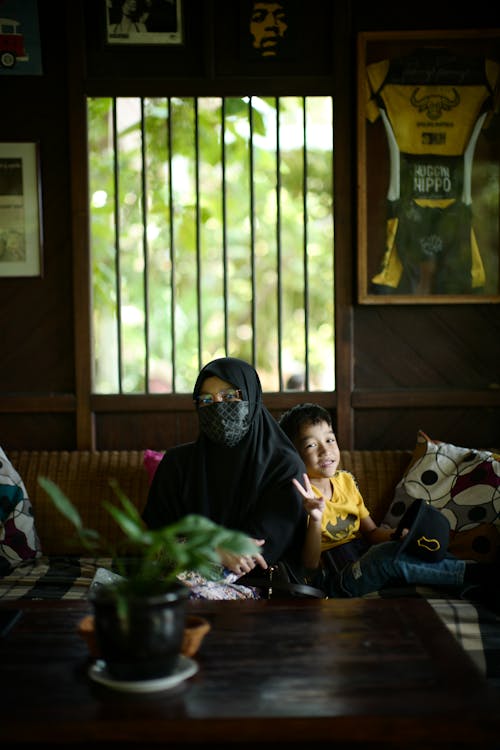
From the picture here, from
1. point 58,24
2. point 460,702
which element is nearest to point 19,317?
point 58,24

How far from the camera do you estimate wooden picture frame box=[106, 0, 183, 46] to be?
10.5 ft

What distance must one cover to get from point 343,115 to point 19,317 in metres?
1.50

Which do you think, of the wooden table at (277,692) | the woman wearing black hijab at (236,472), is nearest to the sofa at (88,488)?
the woman wearing black hijab at (236,472)

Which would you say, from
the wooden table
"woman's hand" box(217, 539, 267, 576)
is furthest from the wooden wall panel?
the wooden table

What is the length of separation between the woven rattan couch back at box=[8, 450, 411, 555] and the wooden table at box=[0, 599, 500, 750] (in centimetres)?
128

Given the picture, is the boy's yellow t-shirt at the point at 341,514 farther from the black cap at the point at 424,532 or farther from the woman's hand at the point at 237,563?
the woman's hand at the point at 237,563

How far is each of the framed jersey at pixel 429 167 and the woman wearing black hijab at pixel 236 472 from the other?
95 cm

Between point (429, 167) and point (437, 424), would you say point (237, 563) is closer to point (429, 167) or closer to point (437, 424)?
point (437, 424)

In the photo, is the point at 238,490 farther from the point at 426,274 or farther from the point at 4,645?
the point at 426,274

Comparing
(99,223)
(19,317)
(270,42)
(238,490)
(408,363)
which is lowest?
(238,490)

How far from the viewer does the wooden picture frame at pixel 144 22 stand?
10.5ft

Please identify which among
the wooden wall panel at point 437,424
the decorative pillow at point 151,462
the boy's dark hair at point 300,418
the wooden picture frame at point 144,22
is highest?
the wooden picture frame at point 144,22

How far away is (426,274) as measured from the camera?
3314 mm

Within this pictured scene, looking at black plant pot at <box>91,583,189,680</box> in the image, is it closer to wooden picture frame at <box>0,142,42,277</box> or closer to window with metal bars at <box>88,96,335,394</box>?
window with metal bars at <box>88,96,335,394</box>
